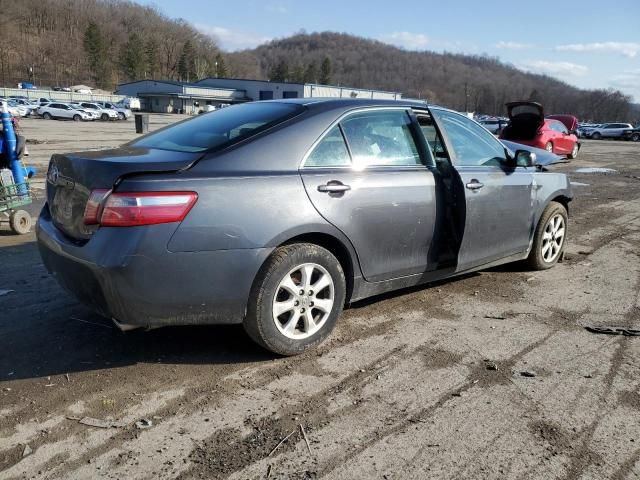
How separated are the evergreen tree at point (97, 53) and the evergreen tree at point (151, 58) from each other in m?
11.2

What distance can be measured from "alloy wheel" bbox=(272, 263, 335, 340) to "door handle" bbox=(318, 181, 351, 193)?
475 millimetres

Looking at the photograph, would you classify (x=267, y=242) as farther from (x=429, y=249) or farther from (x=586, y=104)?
(x=586, y=104)

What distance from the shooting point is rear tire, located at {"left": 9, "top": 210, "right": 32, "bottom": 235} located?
643cm

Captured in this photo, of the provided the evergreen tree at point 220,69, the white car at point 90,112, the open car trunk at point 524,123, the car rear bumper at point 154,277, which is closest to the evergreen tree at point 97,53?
the evergreen tree at point 220,69

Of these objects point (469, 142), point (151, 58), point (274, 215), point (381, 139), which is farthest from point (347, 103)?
point (151, 58)

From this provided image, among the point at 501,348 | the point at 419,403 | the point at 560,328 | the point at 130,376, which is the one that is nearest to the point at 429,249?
the point at 501,348

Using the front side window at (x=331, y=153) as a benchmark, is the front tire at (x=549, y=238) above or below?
below

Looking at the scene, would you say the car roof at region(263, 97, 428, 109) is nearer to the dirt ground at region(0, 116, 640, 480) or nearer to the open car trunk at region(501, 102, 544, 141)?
the dirt ground at region(0, 116, 640, 480)

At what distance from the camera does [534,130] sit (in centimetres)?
1620

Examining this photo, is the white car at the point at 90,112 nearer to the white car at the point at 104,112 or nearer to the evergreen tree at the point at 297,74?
the white car at the point at 104,112

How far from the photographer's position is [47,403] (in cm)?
288

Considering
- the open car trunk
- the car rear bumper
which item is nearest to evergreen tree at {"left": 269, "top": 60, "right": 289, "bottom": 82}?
the open car trunk

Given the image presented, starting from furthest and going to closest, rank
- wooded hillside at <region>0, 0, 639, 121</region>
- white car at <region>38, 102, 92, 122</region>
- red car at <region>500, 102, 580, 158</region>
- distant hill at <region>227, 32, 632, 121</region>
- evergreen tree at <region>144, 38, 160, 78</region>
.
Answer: distant hill at <region>227, 32, 632, 121</region> → evergreen tree at <region>144, 38, 160, 78</region> → wooded hillside at <region>0, 0, 639, 121</region> → white car at <region>38, 102, 92, 122</region> → red car at <region>500, 102, 580, 158</region>

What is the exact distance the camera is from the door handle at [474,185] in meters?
4.29
